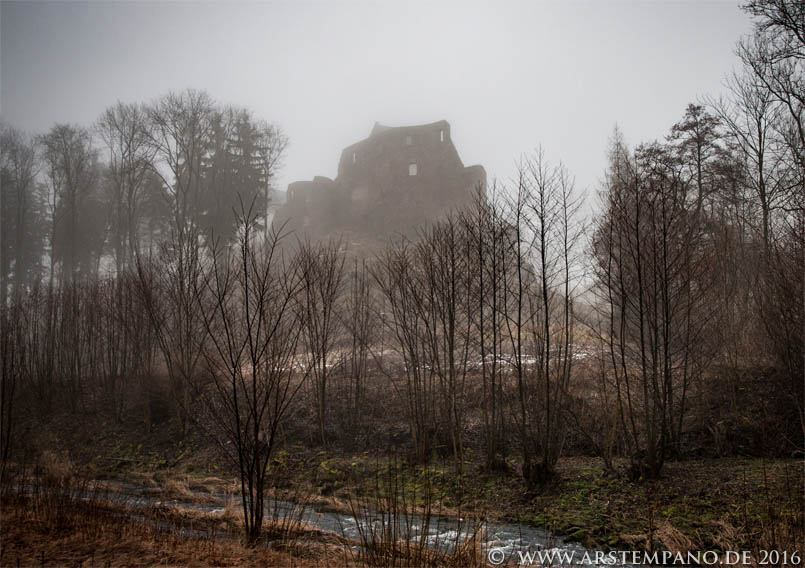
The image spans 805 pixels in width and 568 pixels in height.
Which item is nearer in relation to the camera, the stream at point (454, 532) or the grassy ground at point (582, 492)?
the stream at point (454, 532)

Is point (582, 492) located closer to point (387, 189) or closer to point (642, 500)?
point (642, 500)

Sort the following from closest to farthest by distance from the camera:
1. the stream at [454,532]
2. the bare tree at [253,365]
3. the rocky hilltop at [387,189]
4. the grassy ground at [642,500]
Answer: the bare tree at [253,365] → the stream at [454,532] → the grassy ground at [642,500] → the rocky hilltop at [387,189]

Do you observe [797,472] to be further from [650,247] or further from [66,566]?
[66,566]

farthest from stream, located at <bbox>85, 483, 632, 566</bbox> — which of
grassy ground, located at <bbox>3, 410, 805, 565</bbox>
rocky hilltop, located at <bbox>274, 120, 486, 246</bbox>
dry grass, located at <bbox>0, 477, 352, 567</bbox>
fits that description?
rocky hilltop, located at <bbox>274, 120, 486, 246</bbox>

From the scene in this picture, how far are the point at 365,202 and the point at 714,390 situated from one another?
3271cm

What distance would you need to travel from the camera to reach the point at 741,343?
36.0ft

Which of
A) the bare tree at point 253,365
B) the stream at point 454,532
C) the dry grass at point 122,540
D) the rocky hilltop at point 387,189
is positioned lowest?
the stream at point 454,532

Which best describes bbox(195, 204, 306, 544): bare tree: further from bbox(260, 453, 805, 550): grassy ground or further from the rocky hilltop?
the rocky hilltop

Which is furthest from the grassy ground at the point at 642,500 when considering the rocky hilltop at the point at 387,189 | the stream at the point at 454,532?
the rocky hilltop at the point at 387,189

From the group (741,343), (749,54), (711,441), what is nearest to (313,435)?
(711,441)

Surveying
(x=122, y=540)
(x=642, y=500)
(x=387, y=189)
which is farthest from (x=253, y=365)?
(x=387, y=189)

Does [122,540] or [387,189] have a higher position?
[387,189]

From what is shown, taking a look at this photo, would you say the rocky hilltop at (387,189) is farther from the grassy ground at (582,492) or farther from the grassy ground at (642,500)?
the grassy ground at (642,500)

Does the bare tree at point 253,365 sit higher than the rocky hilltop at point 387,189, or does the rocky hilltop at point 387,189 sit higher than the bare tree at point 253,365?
the rocky hilltop at point 387,189
